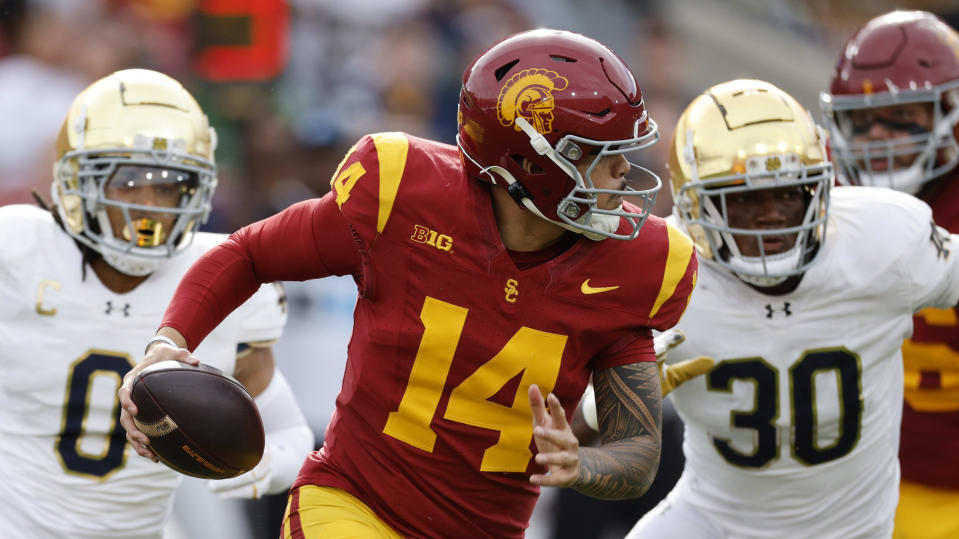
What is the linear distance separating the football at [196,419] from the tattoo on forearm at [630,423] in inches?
30.7

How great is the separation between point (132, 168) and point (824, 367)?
2.08 meters

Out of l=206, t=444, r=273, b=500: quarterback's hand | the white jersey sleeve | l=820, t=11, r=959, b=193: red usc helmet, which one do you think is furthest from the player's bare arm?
l=820, t=11, r=959, b=193: red usc helmet

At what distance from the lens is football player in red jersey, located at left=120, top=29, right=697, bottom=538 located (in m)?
Result: 2.84

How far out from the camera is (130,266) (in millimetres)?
3770

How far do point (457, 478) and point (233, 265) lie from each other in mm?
700

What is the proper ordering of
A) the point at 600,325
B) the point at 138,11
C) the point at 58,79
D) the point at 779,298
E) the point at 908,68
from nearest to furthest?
1. the point at 600,325
2. the point at 779,298
3. the point at 908,68
4. the point at 58,79
5. the point at 138,11

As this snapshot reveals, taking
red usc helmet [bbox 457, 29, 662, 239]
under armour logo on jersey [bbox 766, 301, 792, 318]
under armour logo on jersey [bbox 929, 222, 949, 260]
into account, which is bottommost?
under armour logo on jersey [bbox 766, 301, 792, 318]

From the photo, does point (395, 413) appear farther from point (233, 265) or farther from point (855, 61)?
point (855, 61)

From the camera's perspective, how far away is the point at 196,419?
2779mm

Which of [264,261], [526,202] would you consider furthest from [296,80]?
[526,202]

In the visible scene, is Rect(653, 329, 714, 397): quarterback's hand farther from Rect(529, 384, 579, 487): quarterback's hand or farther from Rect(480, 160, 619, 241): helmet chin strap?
Rect(529, 384, 579, 487): quarterback's hand

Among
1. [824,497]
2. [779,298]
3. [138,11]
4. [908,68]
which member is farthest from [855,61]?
[138,11]

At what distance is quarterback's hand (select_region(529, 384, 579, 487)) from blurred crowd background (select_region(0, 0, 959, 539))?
3381 millimetres

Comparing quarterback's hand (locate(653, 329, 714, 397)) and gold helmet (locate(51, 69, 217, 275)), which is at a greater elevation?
gold helmet (locate(51, 69, 217, 275))
